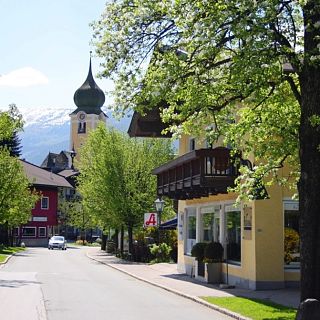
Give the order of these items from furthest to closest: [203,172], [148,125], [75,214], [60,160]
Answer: [60,160] → [75,214] → [148,125] → [203,172]

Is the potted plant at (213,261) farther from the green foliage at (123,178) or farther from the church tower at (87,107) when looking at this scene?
the church tower at (87,107)

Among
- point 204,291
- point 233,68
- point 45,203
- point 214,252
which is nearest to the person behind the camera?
point 233,68

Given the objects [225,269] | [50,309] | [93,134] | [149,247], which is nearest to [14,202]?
[93,134]

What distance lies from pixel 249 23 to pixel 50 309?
8.51 meters

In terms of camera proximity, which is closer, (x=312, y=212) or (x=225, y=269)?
(x=312, y=212)

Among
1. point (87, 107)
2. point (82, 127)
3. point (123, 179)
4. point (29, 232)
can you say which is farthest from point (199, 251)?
point (82, 127)

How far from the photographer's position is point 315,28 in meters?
11.9

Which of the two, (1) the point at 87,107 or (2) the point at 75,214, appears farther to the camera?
(1) the point at 87,107

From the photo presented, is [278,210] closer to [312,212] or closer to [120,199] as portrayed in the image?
[312,212]

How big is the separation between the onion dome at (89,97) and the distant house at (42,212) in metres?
30.3

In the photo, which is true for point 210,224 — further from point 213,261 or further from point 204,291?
point 204,291

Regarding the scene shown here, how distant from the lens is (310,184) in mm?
12633

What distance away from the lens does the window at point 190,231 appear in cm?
2942

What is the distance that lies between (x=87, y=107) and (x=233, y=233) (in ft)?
319
